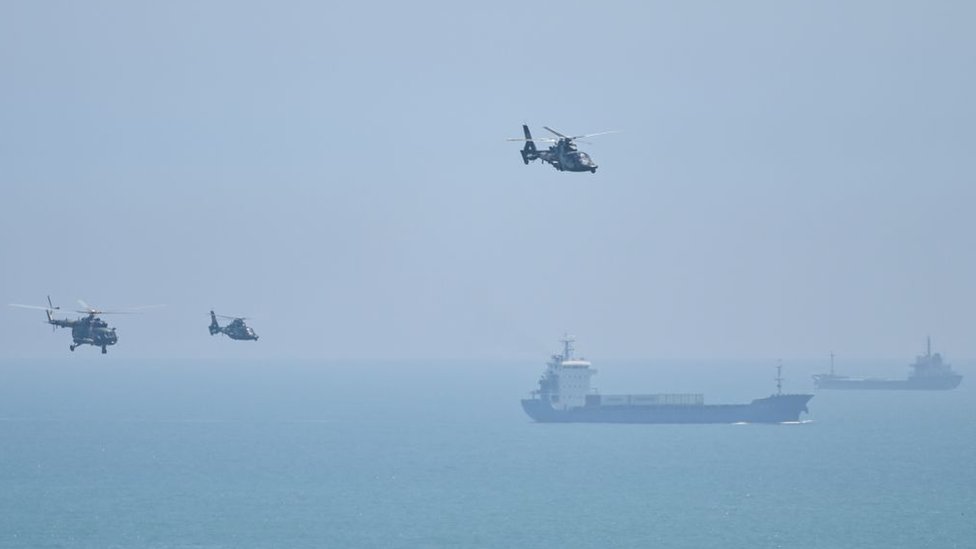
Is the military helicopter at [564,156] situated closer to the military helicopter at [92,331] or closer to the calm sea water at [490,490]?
the military helicopter at [92,331]

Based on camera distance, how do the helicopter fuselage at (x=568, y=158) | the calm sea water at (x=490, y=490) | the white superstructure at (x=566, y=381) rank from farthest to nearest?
the white superstructure at (x=566, y=381) → the calm sea water at (x=490, y=490) → the helicopter fuselage at (x=568, y=158)

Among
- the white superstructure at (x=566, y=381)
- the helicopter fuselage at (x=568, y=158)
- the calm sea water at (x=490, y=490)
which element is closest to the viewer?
the helicopter fuselage at (x=568, y=158)

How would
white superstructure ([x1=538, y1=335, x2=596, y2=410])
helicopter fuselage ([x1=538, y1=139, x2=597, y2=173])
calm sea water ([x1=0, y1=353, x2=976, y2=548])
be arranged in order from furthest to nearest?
white superstructure ([x1=538, y1=335, x2=596, y2=410]), calm sea water ([x1=0, y1=353, x2=976, y2=548]), helicopter fuselage ([x1=538, y1=139, x2=597, y2=173])

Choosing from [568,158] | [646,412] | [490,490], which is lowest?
[490,490]

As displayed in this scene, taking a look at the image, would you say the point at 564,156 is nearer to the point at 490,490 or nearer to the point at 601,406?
the point at 490,490

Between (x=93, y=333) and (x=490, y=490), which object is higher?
(x=93, y=333)

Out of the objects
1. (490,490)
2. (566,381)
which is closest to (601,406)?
(566,381)

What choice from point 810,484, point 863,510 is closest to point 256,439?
point 810,484

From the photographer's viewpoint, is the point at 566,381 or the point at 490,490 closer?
the point at 490,490

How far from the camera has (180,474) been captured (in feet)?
474

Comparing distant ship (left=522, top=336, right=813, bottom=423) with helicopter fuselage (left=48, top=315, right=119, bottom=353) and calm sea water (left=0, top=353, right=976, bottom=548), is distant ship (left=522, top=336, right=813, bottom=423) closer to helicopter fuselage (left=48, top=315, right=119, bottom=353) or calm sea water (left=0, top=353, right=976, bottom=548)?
calm sea water (left=0, top=353, right=976, bottom=548)

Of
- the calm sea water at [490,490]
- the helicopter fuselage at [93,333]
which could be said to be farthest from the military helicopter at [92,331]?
the calm sea water at [490,490]

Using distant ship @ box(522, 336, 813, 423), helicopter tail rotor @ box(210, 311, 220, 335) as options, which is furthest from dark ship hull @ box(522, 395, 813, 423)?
helicopter tail rotor @ box(210, 311, 220, 335)

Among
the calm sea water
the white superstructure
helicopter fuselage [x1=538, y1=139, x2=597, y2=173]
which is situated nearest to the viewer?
helicopter fuselage [x1=538, y1=139, x2=597, y2=173]
